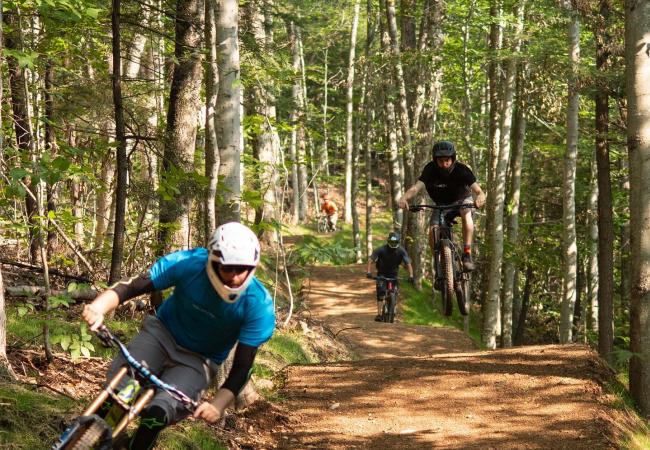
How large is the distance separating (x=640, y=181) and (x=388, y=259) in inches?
351

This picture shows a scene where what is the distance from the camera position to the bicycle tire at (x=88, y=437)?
4.12 meters

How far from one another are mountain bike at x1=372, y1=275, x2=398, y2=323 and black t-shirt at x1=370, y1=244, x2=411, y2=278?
5.6 inches

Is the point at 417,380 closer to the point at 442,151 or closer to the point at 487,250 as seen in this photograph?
the point at 442,151

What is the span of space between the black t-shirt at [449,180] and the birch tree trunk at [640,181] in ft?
7.60

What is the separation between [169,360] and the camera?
5027mm

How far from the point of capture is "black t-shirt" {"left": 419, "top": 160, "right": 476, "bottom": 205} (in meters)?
11.1

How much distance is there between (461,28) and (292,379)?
18.2 metres

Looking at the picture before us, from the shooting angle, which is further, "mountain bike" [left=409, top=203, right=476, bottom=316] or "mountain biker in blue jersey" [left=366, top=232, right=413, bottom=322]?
Answer: "mountain biker in blue jersey" [left=366, top=232, right=413, bottom=322]

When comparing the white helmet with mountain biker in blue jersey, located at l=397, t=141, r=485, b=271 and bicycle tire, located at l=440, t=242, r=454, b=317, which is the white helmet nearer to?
mountain biker in blue jersey, located at l=397, t=141, r=485, b=271

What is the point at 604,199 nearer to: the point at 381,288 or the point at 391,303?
the point at 381,288

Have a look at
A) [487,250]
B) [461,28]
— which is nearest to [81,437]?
[487,250]

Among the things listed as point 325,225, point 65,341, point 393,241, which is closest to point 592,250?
point 393,241

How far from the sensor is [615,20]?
1583 centimetres

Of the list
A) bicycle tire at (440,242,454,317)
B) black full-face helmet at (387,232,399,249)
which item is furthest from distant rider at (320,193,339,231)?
bicycle tire at (440,242,454,317)
